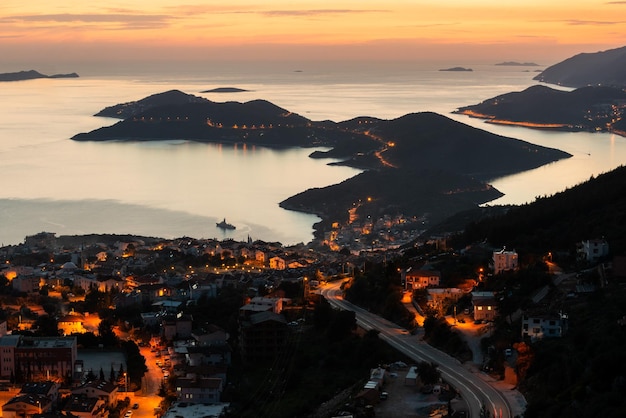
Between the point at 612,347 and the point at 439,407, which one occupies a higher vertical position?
the point at 612,347

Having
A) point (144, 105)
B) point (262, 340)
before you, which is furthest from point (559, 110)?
point (262, 340)

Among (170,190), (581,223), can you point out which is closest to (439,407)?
(581,223)

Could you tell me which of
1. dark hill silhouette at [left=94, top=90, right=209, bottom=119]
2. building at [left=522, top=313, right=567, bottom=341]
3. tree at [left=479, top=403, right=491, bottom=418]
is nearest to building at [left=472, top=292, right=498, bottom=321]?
building at [left=522, top=313, right=567, bottom=341]

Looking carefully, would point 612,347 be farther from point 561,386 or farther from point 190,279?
point 190,279

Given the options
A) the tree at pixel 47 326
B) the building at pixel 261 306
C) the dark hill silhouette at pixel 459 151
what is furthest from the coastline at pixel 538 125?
the tree at pixel 47 326

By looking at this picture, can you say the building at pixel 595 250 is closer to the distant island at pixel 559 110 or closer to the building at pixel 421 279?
the building at pixel 421 279

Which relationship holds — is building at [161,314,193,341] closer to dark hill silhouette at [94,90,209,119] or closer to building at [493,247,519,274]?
building at [493,247,519,274]
